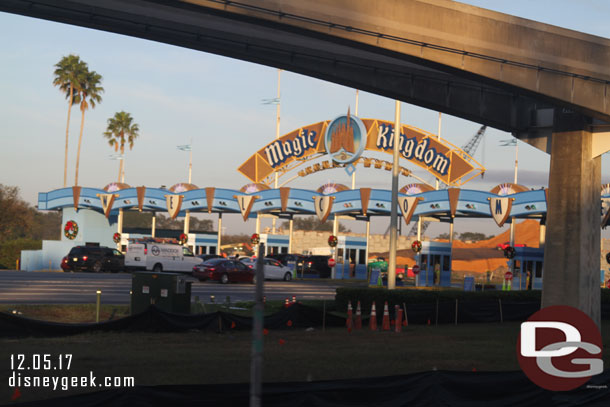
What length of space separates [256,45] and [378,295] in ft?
35.2

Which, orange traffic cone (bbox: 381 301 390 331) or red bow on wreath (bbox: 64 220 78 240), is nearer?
orange traffic cone (bbox: 381 301 390 331)

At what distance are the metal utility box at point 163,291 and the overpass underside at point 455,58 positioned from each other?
7088mm

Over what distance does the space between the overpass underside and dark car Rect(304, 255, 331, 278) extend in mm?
37755

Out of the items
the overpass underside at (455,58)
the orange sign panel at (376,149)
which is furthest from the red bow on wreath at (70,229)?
the overpass underside at (455,58)

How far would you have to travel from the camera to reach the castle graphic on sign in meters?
60.5

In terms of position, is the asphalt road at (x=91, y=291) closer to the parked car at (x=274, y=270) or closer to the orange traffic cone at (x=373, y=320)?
the parked car at (x=274, y=270)

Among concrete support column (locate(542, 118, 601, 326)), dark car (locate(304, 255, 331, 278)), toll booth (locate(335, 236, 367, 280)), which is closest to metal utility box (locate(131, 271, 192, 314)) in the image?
concrete support column (locate(542, 118, 601, 326))

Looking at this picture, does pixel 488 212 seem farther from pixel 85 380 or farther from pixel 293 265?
pixel 85 380

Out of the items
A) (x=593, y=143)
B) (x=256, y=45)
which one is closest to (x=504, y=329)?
(x=593, y=143)

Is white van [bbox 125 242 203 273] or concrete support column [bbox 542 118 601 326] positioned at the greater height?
concrete support column [bbox 542 118 601 326]

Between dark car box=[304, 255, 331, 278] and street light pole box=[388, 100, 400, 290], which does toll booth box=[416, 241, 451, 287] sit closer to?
dark car box=[304, 255, 331, 278]

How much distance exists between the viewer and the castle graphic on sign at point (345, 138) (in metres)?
60.5

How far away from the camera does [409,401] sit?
9734 millimetres

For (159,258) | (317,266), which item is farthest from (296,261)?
(159,258)
